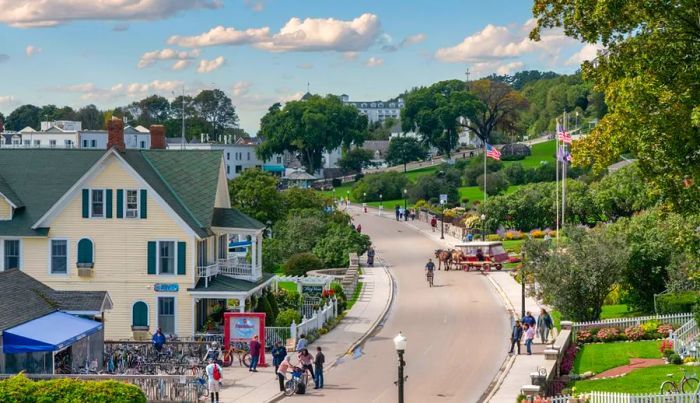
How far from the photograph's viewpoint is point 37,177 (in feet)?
174

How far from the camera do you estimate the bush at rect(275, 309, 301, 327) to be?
160 ft

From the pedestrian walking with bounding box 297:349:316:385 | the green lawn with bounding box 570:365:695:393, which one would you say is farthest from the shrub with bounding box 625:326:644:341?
the pedestrian walking with bounding box 297:349:316:385

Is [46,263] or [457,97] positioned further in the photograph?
[457,97]

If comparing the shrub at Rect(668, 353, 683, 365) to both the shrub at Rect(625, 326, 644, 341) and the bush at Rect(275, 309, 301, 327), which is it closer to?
the shrub at Rect(625, 326, 644, 341)

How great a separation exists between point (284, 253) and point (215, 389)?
132 feet

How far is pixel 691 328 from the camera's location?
136ft

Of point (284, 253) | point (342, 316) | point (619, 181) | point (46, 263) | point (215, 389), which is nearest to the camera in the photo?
point (215, 389)

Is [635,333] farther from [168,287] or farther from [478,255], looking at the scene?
[478,255]

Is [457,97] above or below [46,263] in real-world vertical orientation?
above

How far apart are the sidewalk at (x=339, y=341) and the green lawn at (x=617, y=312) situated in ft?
33.0

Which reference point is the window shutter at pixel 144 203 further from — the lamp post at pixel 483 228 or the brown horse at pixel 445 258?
the lamp post at pixel 483 228

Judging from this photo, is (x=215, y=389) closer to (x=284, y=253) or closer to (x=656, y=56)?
(x=656, y=56)

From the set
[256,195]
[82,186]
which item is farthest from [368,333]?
[256,195]

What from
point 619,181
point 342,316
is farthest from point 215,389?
point 619,181
